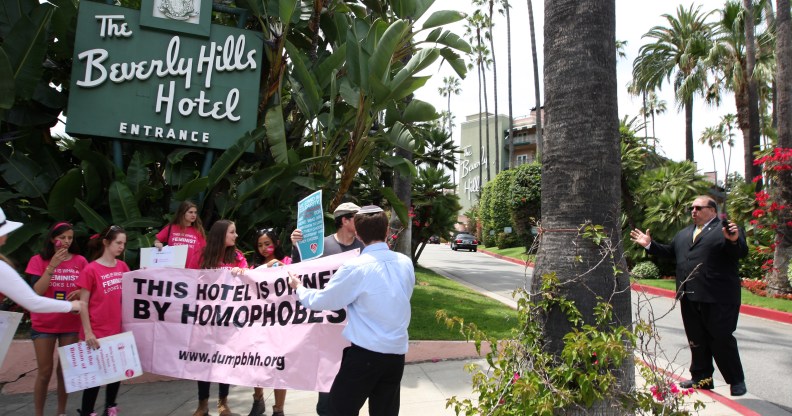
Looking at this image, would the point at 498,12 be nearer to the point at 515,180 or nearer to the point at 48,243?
the point at 515,180

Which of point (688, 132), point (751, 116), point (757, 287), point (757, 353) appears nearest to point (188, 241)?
point (757, 353)

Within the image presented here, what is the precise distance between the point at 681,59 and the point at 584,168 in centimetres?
2526

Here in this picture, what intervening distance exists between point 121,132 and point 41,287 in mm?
3447

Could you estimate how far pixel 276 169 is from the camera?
716cm

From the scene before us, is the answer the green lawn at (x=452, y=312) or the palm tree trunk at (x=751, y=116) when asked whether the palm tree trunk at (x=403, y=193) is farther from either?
the palm tree trunk at (x=751, y=116)

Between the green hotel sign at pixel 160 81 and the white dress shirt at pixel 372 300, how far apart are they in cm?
516

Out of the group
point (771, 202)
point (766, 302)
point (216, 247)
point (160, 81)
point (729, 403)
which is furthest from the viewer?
point (771, 202)

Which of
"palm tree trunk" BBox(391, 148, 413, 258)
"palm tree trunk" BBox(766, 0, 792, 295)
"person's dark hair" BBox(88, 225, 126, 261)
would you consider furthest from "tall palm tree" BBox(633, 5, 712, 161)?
"person's dark hair" BBox(88, 225, 126, 261)

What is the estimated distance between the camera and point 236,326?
451cm

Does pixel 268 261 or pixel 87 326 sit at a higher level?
pixel 268 261

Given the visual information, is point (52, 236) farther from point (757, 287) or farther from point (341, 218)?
point (757, 287)

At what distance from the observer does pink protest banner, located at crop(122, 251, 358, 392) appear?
163 inches

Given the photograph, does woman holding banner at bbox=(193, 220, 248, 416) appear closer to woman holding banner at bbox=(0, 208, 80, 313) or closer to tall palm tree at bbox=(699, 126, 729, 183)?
woman holding banner at bbox=(0, 208, 80, 313)

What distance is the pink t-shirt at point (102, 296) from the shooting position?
165 inches
